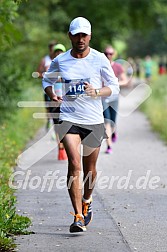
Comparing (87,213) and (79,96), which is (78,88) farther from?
(87,213)

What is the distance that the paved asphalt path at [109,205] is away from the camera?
755cm

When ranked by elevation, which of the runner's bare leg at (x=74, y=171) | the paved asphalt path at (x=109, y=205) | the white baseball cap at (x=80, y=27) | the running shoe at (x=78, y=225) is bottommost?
the paved asphalt path at (x=109, y=205)

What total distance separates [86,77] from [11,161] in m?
5.29

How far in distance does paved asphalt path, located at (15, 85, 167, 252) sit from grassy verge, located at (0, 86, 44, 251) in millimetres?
146

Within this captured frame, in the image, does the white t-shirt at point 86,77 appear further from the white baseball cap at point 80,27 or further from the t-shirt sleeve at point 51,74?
the white baseball cap at point 80,27

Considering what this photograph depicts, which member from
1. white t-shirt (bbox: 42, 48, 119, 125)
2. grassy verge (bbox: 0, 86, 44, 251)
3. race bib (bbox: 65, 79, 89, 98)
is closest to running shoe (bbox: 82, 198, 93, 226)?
grassy verge (bbox: 0, 86, 44, 251)

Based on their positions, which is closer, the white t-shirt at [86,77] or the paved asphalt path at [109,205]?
the paved asphalt path at [109,205]

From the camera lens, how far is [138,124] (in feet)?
76.4

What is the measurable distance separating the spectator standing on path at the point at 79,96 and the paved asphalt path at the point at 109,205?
37 cm

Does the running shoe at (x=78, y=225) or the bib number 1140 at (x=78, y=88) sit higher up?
the bib number 1140 at (x=78, y=88)

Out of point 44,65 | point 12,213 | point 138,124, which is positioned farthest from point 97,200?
point 138,124

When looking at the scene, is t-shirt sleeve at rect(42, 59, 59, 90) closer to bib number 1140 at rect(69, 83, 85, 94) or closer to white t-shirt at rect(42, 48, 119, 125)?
white t-shirt at rect(42, 48, 119, 125)

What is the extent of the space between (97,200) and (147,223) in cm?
162

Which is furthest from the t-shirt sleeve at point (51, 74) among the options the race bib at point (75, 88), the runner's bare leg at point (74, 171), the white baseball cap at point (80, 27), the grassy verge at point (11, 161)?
the grassy verge at point (11, 161)
